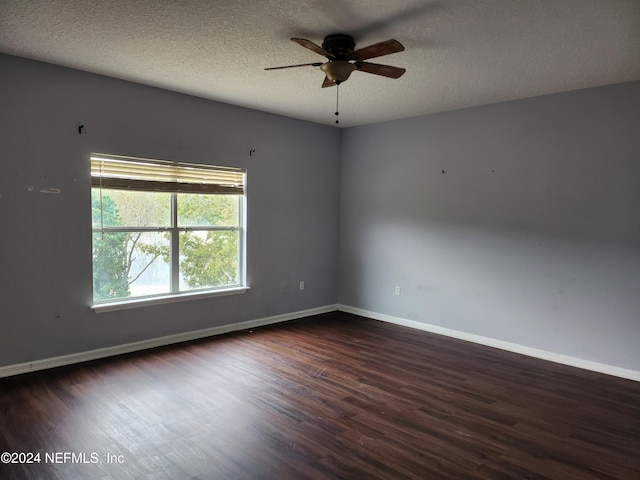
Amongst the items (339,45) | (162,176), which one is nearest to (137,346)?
(162,176)

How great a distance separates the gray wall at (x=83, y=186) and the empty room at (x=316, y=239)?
0.9 inches

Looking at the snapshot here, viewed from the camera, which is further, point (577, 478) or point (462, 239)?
point (462, 239)

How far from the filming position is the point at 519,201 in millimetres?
4375

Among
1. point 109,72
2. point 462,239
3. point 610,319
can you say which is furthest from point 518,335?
point 109,72

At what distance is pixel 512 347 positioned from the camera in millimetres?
4426

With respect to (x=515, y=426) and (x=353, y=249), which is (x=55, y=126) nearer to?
(x=353, y=249)

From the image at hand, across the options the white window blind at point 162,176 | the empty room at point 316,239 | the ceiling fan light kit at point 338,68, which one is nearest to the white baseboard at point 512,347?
the empty room at point 316,239

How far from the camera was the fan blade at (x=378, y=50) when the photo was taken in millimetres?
2512

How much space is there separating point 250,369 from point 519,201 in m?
3.17

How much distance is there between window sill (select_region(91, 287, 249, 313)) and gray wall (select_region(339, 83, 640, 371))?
1903 millimetres

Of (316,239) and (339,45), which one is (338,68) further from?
(316,239)

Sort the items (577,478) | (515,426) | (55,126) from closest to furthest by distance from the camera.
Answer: (577,478) < (515,426) < (55,126)

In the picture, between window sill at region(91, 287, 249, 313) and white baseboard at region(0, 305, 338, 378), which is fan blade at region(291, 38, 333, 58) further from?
white baseboard at region(0, 305, 338, 378)

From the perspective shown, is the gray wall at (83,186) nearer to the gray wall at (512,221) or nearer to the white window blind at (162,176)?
the white window blind at (162,176)
